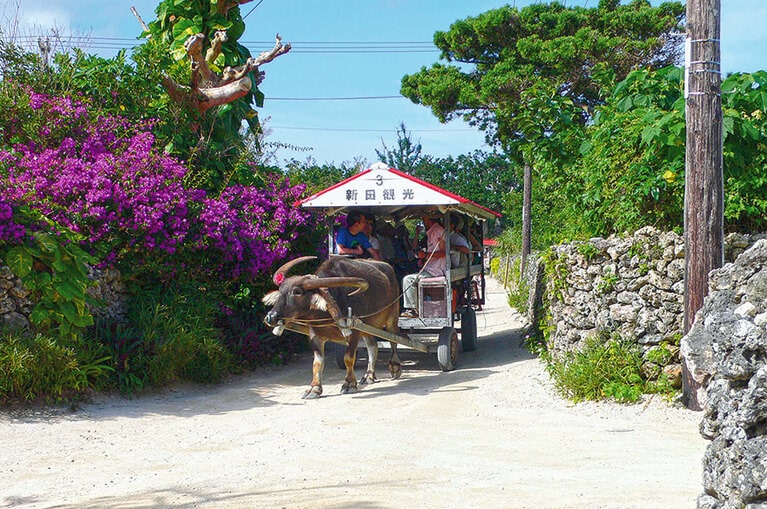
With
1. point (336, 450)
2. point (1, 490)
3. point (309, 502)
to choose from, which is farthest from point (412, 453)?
point (1, 490)

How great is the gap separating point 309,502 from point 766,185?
19.8 ft

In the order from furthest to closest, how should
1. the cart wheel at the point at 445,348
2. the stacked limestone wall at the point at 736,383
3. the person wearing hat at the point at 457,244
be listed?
the person wearing hat at the point at 457,244
the cart wheel at the point at 445,348
the stacked limestone wall at the point at 736,383

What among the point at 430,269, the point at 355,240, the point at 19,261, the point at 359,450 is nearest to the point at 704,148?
the point at 359,450

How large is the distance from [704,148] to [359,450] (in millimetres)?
4554

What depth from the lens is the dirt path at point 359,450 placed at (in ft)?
17.8

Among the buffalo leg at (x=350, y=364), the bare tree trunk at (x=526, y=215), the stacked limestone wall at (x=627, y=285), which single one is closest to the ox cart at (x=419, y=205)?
the buffalo leg at (x=350, y=364)

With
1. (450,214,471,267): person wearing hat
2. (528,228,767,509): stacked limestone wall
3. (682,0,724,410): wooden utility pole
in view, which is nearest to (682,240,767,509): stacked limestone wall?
(528,228,767,509): stacked limestone wall

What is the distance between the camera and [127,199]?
9953 millimetres

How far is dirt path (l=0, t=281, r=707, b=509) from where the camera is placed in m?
5.42

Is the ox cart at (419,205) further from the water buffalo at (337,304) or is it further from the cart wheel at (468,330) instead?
the cart wheel at (468,330)

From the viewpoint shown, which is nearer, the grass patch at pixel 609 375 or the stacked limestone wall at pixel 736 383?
the stacked limestone wall at pixel 736 383

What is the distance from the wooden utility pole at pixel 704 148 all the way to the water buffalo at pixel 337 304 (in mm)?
4010

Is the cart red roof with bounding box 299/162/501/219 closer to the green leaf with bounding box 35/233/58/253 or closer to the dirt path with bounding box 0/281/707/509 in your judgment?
the dirt path with bounding box 0/281/707/509

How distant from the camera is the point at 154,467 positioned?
6.47 metres
